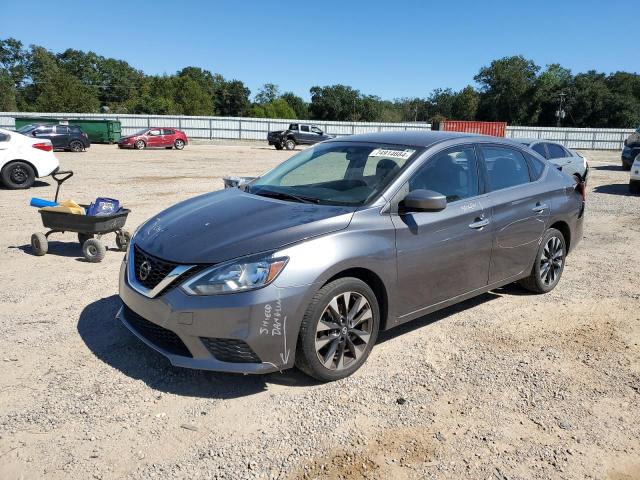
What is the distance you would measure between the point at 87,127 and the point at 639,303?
3409 centimetres

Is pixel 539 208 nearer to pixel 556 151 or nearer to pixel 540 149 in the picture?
pixel 540 149

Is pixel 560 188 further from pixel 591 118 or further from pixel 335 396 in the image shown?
pixel 591 118

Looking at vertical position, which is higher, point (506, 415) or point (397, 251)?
point (397, 251)

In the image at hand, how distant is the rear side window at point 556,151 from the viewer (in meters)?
11.9

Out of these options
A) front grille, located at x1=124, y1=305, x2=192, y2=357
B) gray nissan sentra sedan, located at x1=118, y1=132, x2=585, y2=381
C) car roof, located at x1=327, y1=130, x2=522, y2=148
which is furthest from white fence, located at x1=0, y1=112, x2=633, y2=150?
front grille, located at x1=124, y1=305, x2=192, y2=357

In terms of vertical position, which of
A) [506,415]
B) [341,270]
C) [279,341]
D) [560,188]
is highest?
[560,188]

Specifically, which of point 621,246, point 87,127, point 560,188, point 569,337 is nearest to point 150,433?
point 569,337

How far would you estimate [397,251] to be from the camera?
379 centimetres

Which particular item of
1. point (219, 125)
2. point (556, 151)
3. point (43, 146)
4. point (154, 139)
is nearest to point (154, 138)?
point (154, 139)

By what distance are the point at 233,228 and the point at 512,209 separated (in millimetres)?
2639

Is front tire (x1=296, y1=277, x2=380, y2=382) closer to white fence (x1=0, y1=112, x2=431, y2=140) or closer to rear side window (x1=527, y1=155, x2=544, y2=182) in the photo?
rear side window (x1=527, y1=155, x2=544, y2=182)

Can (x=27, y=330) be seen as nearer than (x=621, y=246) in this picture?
Yes

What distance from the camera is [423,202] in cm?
379

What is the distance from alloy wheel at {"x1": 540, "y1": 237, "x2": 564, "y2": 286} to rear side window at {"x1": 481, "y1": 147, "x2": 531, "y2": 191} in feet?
2.58
